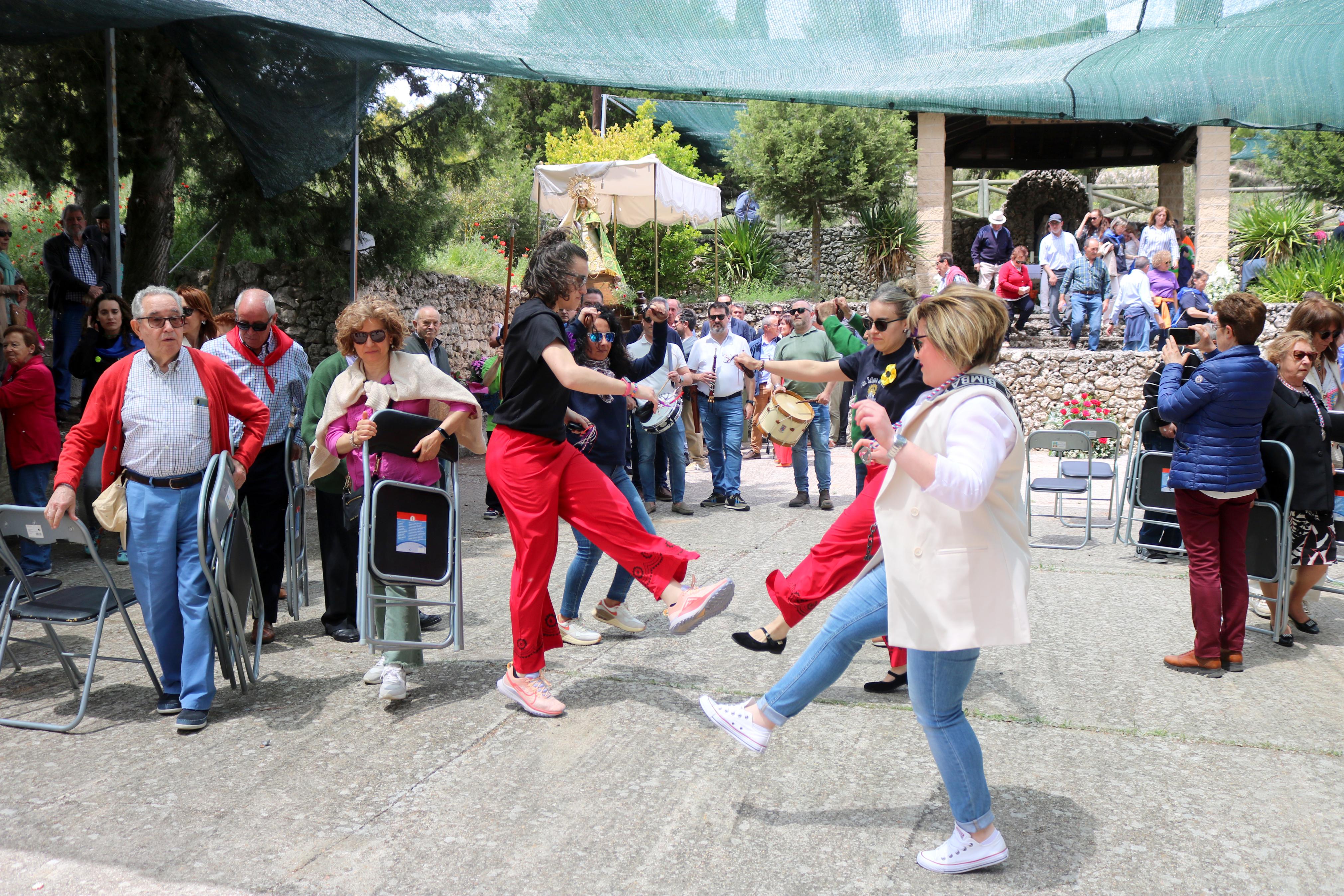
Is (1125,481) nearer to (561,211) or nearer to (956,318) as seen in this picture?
(956,318)

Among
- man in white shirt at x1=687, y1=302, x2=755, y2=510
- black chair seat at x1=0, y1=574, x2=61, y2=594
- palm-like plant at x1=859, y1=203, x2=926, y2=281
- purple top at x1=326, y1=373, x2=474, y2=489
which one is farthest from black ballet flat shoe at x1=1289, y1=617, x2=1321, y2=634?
palm-like plant at x1=859, y1=203, x2=926, y2=281

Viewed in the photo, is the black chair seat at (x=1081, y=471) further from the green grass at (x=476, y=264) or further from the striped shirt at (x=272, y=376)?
the green grass at (x=476, y=264)

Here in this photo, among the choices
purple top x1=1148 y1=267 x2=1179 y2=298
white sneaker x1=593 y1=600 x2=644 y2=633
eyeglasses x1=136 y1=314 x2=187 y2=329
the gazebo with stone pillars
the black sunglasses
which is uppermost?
the gazebo with stone pillars

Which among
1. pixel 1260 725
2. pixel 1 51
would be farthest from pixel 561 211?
pixel 1260 725

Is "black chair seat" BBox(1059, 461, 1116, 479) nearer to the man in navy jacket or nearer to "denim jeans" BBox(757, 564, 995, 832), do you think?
Answer: "denim jeans" BBox(757, 564, 995, 832)

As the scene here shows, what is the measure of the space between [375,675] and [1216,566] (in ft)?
12.4

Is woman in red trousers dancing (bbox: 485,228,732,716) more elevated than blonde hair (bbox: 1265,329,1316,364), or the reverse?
blonde hair (bbox: 1265,329,1316,364)

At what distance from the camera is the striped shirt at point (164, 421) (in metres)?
4.04

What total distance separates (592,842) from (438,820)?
515 millimetres

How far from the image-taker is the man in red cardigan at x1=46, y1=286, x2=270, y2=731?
4020 mm

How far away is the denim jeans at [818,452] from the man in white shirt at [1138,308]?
25.4 ft

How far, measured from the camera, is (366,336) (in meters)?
4.45

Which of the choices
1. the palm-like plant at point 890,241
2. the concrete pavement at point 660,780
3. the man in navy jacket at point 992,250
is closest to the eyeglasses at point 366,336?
the concrete pavement at point 660,780

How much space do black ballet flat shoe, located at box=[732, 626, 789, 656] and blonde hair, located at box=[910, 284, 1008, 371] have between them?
1576mm
